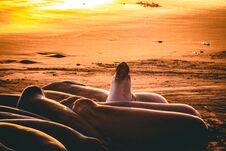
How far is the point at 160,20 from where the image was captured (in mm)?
18297

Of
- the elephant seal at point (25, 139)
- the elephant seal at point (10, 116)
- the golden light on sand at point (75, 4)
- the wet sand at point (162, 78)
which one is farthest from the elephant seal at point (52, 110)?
the golden light on sand at point (75, 4)

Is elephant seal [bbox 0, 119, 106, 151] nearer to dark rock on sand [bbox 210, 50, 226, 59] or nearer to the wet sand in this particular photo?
the wet sand

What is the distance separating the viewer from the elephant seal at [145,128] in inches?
186

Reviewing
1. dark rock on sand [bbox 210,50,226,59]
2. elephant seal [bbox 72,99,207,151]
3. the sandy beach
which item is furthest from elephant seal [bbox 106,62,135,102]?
dark rock on sand [bbox 210,50,226,59]

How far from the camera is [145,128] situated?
15.6 ft

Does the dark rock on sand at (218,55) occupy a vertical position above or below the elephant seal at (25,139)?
above

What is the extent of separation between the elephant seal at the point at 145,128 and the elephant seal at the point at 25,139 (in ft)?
3.52

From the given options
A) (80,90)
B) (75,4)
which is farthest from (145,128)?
(75,4)

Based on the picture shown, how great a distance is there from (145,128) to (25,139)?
1407 mm

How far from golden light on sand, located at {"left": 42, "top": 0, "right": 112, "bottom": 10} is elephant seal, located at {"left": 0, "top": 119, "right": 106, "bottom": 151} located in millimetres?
16961

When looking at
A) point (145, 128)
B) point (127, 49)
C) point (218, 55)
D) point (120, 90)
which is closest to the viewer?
point (145, 128)

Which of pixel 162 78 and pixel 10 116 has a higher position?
pixel 10 116

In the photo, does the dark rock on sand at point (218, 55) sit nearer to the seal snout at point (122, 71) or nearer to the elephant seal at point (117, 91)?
the elephant seal at point (117, 91)

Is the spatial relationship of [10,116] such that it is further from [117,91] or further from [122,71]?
[122,71]
